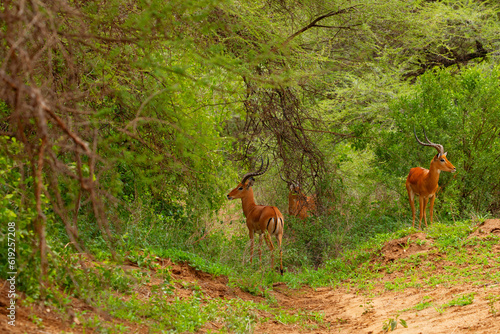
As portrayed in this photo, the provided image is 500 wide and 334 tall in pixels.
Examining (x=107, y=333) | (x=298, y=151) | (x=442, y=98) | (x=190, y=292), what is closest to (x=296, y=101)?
(x=298, y=151)

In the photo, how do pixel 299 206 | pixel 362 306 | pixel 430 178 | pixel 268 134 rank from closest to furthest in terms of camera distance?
pixel 362 306
pixel 268 134
pixel 430 178
pixel 299 206

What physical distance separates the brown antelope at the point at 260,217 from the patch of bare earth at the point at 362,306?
49.0 inches

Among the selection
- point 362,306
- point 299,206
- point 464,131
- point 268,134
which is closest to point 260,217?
point 268,134

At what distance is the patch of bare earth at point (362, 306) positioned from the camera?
12.4ft

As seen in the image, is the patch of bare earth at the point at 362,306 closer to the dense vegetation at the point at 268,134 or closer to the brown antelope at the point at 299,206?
the dense vegetation at the point at 268,134

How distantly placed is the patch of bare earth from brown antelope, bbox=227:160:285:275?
4.08ft

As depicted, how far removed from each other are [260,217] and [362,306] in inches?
137

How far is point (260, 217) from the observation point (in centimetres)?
947

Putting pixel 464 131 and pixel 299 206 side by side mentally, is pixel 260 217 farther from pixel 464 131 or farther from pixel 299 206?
pixel 464 131

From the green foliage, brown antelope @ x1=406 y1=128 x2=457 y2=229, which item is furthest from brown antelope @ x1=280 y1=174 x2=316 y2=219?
brown antelope @ x1=406 y1=128 x2=457 y2=229

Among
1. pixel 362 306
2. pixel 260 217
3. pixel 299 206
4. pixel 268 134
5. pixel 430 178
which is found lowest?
pixel 362 306

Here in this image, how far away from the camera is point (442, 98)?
36.7 ft

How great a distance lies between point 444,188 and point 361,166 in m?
2.66

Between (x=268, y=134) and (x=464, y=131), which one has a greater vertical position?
(x=268, y=134)
